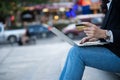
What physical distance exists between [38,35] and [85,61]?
33723 mm

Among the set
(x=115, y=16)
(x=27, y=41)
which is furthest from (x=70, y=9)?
(x=115, y=16)

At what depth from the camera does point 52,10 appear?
55.6 m

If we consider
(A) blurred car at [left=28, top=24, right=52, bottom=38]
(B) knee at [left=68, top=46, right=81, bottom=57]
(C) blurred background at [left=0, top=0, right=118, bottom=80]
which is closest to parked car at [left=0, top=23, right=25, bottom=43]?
(C) blurred background at [left=0, top=0, right=118, bottom=80]

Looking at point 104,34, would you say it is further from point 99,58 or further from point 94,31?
point 99,58

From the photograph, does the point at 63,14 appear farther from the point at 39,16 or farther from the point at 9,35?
the point at 9,35

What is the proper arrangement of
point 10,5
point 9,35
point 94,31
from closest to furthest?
point 94,31
point 9,35
point 10,5

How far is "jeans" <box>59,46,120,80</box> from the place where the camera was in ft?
11.4

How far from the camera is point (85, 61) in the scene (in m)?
3.51

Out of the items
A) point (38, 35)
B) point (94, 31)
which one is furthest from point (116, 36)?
point (38, 35)

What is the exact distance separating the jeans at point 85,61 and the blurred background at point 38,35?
1365 millimetres

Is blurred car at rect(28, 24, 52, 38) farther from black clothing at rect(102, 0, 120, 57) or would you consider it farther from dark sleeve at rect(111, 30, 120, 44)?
dark sleeve at rect(111, 30, 120, 44)

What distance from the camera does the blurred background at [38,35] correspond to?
7.20 meters

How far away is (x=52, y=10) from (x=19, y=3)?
44.4 feet

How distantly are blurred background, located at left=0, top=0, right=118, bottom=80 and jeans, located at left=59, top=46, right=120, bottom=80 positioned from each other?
1365mm
